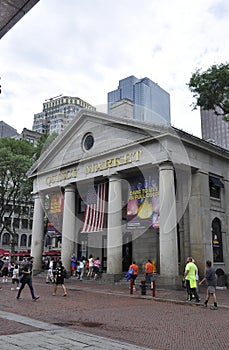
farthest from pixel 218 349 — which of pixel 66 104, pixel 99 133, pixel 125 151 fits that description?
pixel 66 104

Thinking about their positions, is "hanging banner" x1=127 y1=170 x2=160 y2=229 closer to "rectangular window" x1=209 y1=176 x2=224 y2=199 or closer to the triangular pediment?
the triangular pediment

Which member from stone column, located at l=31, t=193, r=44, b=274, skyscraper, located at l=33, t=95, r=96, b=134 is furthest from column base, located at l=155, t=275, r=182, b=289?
skyscraper, located at l=33, t=95, r=96, b=134

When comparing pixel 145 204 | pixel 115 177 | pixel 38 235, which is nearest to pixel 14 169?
pixel 38 235

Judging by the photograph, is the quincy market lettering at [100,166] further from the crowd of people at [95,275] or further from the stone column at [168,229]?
the crowd of people at [95,275]

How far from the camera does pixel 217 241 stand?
24234 millimetres

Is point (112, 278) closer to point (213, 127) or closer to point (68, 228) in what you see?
point (68, 228)

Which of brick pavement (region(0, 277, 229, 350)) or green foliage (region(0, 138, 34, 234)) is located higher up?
green foliage (region(0, 138, 34, 234))

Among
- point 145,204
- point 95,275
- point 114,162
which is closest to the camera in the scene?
point 145,204

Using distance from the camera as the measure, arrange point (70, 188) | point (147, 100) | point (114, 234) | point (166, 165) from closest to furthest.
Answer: point (166, 165) < point (114, 234) < point (70, 188) < point (147, 100)

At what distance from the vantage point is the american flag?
25.8 metres

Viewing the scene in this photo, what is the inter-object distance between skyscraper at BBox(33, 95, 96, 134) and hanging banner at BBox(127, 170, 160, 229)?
8642 cm

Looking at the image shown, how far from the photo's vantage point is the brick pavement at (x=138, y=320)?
757 centimetres

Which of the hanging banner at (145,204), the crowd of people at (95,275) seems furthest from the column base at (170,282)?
the hanging banner at (145,204)

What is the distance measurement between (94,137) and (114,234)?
820 cm
